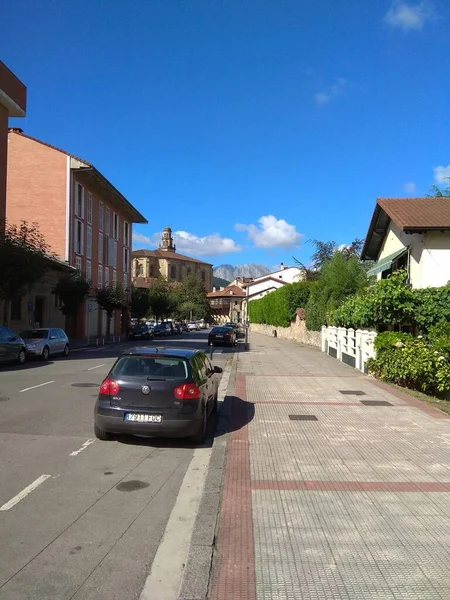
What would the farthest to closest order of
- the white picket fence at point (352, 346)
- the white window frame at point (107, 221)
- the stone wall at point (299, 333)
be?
the white window frame at point (107, 221), the stone wall at point (299, 333), the white picket fence at point (352, 346)

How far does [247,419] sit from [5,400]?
557 centimetres

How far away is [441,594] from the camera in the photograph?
11.7 feet

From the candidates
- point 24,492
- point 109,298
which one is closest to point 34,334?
point 24,492

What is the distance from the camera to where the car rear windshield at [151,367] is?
798cm

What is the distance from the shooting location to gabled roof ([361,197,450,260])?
18.6 m

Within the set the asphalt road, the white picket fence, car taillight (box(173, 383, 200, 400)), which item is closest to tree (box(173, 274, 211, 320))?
the white picket fence

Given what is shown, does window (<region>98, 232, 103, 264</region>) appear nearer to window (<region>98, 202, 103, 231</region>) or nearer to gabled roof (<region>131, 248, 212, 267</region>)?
window (<region>98, 202, 103, 231</region>)

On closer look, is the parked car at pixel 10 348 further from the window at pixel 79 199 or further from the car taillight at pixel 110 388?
the window at pixel 79 199

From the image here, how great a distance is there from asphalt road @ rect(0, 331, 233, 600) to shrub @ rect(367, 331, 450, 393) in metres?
A: 7.63

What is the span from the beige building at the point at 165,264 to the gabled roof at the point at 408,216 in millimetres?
108464

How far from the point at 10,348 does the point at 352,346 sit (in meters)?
13.0


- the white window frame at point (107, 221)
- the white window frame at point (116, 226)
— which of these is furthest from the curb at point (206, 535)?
the white window frame at point (116, 226)

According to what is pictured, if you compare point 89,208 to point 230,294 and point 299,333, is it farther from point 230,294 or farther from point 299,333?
point 230,294

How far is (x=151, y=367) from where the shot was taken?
813cm
